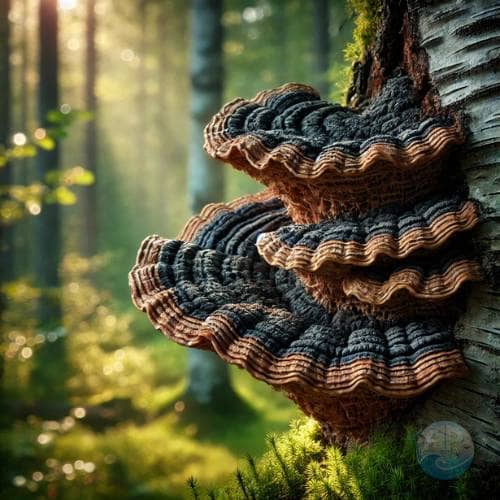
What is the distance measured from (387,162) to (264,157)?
0.31 m

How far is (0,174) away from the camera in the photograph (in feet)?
32.2

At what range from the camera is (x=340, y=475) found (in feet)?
4.94

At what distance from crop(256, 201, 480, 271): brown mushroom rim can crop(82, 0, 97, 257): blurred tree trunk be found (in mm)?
12922

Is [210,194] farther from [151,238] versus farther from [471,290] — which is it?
[471,290]

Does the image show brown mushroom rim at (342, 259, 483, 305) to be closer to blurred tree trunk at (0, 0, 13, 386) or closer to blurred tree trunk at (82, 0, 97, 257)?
blurred tree trunk at (0, 0, 13, 386)

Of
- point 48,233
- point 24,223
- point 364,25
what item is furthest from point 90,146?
point 364,25

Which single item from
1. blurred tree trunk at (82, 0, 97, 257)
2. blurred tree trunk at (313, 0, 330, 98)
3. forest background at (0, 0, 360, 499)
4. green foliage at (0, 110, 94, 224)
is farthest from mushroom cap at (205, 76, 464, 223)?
blurred tree trunk at (82, 0, 97, 257)

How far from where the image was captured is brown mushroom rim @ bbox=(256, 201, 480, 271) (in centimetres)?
131

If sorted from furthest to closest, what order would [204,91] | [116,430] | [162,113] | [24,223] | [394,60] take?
1. [162,113]
2. [24,223]
3. [116,430]
4. [204,91]
5. [394,60]

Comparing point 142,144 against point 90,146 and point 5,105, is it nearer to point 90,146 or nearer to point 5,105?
point 90,146

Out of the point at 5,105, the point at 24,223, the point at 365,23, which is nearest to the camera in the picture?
A: the point at 365,23

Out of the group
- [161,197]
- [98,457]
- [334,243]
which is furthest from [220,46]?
[161,197]

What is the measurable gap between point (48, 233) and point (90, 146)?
459 cm

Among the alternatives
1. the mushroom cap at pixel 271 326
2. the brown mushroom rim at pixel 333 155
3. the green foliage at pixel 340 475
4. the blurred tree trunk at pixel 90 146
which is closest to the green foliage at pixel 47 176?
the mushroom cap at pixel 271 326
